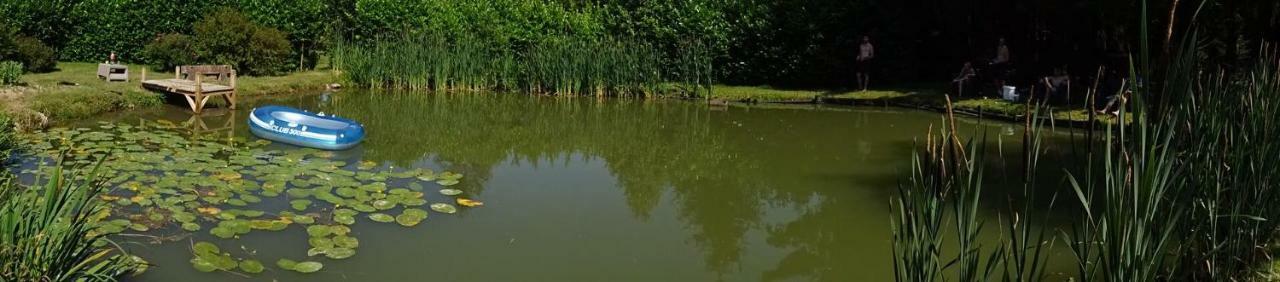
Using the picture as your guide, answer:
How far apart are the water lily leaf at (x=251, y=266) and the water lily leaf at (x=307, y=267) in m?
0.20

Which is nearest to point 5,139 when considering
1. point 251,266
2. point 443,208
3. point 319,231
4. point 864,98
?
point 319,231

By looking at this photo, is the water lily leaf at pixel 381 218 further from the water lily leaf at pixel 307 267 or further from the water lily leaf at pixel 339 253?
the water lily leaf at pixel 307 267

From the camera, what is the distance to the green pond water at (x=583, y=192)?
251 inches

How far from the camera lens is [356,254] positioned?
6.45 meters

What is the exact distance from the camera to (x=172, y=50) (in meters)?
18.4

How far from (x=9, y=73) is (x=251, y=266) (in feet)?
32.5

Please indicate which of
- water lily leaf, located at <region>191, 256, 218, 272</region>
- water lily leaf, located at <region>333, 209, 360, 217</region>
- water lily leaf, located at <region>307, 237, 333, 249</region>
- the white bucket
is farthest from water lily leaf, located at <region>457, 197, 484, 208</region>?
the white bucket

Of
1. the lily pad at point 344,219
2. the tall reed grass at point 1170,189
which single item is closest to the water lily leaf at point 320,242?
the lily pad at point 344,219

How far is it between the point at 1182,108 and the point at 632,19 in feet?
55.8

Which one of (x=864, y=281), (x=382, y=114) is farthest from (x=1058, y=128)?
(x=382, y=114)

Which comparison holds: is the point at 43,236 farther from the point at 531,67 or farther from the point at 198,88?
the point at 531,67

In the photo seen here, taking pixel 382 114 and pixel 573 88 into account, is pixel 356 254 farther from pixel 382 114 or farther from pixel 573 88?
pixel 573 88

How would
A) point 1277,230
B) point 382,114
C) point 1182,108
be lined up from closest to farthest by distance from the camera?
point 1182,108
point 1277,230
point 382,114

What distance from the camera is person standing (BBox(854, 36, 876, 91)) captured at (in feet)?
58.1
